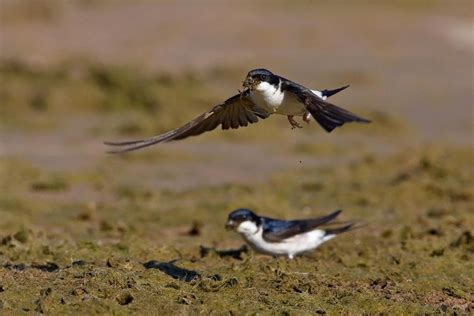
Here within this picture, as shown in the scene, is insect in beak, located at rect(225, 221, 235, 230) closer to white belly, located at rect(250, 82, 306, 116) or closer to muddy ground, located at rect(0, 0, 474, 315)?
muddy ground, located at rect(0, 0, 474, 315)

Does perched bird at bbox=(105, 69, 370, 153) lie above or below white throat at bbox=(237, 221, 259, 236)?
above

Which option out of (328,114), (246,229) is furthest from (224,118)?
(246,229)

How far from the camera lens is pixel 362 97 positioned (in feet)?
66.9

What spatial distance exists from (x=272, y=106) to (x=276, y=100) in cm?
6

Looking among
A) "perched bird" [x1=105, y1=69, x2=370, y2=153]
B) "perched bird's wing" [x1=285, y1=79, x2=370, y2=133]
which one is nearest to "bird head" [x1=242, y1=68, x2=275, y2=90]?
"perched bird" [x1=105, y1=69, x2=370, y2=153]

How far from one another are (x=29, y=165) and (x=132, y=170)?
1289 mm

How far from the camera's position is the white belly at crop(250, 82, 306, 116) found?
6.40 m

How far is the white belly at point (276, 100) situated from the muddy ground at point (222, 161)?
3.37 ft

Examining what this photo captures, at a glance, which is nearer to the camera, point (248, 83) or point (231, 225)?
point (248, 83)

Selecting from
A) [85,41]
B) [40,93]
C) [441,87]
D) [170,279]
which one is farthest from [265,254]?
[85,41]

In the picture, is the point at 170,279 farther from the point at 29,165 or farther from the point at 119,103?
the point at 119,103

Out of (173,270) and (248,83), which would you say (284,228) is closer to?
(173,270)

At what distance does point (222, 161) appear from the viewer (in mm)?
15391

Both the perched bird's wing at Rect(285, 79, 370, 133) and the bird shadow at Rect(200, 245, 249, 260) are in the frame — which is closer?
the perched bird's wing at Rect(285, 79, 370, 133)
